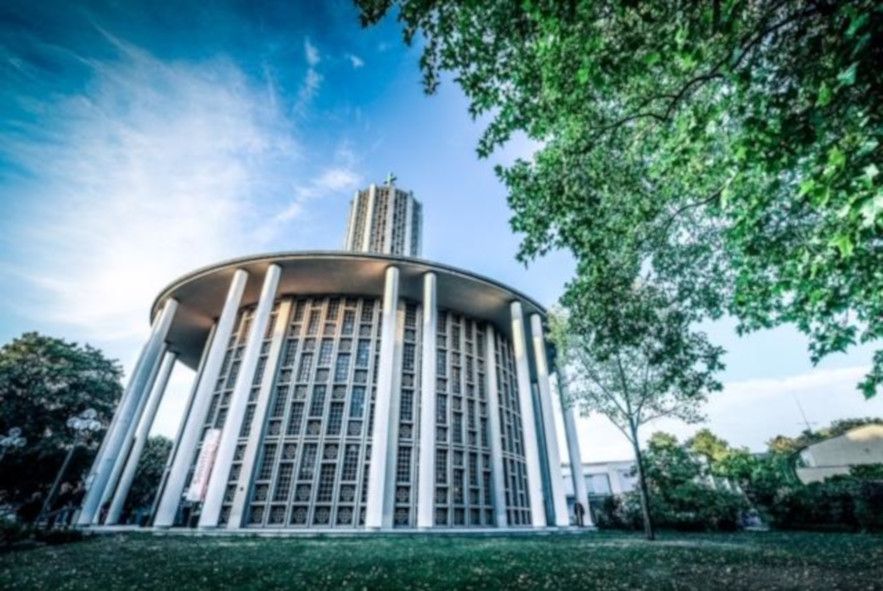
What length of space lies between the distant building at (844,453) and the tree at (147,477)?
58096 millimetres

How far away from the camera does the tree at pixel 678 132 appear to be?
4.83 m

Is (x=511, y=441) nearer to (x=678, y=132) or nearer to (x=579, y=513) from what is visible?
(x=579, y=513)

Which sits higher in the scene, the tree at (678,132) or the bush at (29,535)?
the tree at (678,132)

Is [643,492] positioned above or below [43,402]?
below

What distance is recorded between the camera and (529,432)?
2520 cm

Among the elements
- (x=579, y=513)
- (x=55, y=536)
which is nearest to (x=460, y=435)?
(x=579, y=513)

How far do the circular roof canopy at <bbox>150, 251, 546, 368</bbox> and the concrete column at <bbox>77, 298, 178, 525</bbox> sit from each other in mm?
2206

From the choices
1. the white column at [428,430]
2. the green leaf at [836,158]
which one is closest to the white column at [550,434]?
the white column at [428,430]

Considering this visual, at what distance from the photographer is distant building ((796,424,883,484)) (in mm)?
34031

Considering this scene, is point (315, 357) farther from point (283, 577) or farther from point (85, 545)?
point (283, 577)

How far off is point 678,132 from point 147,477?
51.5 meters

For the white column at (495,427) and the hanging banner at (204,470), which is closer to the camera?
the hanging banner at (204,470)

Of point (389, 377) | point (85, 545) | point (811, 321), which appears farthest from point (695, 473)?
point (85, 545)

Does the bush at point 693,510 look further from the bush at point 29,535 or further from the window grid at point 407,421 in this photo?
the bush at point 29,535
